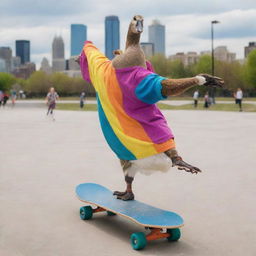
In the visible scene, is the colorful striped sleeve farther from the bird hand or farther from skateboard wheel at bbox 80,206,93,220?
skateboard wheel at bbox 80,206,93,220

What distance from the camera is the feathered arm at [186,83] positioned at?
15.9 ft

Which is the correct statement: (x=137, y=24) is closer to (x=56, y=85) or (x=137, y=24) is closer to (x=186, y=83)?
(x=186, y=83)

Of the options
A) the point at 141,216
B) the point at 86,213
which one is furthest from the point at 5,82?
the point at 141,216

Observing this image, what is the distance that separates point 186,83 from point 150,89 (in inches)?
18.2

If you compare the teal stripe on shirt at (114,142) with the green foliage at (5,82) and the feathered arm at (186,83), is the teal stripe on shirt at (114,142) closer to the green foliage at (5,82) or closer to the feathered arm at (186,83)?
the feathered arm at (186,83)

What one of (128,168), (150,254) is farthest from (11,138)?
(150,254)

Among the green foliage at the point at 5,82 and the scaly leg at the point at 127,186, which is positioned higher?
the green foliage at the point at 5,82

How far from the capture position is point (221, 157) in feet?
36.3

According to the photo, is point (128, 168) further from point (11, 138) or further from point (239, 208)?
point (11, 138)

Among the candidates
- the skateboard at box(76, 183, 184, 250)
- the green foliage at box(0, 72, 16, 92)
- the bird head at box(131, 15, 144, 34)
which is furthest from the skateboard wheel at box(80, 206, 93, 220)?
the green foliage at box(0, 72, 16, 92)

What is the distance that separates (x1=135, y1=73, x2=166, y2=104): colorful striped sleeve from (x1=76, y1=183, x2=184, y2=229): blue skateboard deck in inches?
52.2

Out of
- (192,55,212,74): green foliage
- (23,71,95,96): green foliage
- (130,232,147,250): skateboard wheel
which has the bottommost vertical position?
(130,232,147,250): skateboard wheel

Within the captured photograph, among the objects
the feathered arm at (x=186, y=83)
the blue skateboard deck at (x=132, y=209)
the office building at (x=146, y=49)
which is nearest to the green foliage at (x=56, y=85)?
the office building at (x=146, y=49)

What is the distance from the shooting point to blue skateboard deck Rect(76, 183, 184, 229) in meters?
5.25
